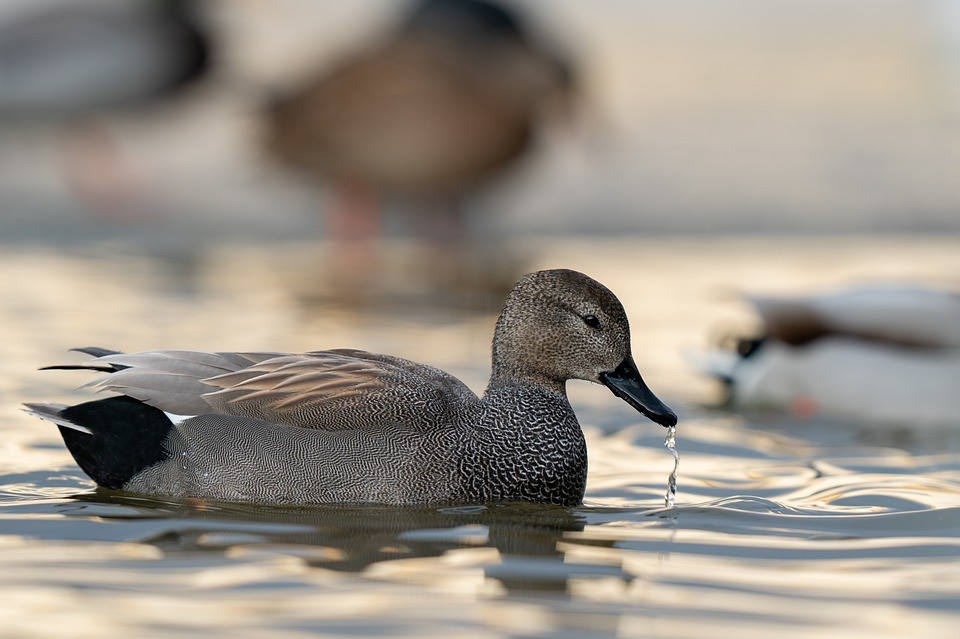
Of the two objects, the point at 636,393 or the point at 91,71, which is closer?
the point at 636,393

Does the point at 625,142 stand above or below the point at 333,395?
above

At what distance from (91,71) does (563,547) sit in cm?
990

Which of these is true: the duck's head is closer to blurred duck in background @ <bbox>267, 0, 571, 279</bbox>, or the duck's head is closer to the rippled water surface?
the rippled water surface

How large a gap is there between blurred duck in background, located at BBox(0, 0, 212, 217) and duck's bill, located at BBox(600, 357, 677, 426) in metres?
8.51

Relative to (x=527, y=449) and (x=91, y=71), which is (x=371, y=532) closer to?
(x=527, y=449)

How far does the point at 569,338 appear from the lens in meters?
5.16

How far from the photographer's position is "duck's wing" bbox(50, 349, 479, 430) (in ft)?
16.0

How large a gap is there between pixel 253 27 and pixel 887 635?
14.7 meters

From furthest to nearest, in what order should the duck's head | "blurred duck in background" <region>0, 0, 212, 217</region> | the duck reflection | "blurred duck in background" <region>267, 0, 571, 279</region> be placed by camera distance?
"blurred duck in background" <region>0, 0, 212, 217</region>
"blurred duck in background" <region>267, 0, 571, 279</region>
the duck's head
the duck reflection

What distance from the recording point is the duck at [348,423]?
190 inches

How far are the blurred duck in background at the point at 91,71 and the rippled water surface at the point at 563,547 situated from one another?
6.04m

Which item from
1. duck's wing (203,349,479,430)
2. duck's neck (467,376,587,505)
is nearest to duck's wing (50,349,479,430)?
duck's wing (203,349,479,430)

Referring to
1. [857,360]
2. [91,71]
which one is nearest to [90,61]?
[91,71]

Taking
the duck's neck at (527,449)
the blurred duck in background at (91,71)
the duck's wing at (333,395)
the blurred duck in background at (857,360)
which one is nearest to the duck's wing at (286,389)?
the duck's wing at (333,395)
